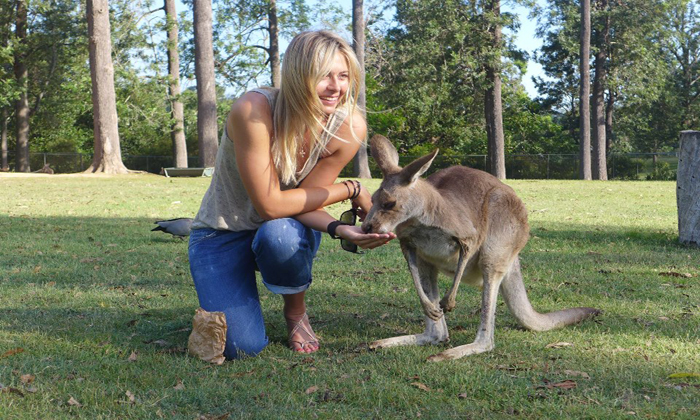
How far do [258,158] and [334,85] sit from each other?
481mm

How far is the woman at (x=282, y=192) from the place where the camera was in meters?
3.14

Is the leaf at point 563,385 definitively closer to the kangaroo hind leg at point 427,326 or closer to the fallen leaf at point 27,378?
the kangaroo hind leg at point 427,326

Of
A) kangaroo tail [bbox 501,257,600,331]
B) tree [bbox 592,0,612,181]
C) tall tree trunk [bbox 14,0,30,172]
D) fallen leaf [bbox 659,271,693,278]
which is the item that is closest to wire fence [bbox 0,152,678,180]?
tree [bbox 592,0,612,181]

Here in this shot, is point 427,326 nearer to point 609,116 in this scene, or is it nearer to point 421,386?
point 421,386

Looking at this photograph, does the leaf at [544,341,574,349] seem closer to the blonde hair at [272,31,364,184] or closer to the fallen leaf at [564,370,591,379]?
the fallen leaf at [564,370,591,379]

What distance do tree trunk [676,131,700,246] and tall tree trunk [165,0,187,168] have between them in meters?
18.2

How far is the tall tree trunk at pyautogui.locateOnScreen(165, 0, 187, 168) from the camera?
22.0 metres

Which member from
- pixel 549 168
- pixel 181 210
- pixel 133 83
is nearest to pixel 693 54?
pixel 549 168

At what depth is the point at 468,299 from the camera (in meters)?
4.56

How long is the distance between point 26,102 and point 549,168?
2082 centimetres

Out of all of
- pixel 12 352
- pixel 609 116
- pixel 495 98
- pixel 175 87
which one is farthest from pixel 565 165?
pixel 12 352

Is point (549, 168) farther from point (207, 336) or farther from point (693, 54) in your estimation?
point (207, 336)

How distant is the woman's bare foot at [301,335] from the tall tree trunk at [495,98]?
1912 centimetres

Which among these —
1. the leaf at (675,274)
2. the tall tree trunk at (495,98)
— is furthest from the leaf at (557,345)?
the tall tree trunk at (495,98)
